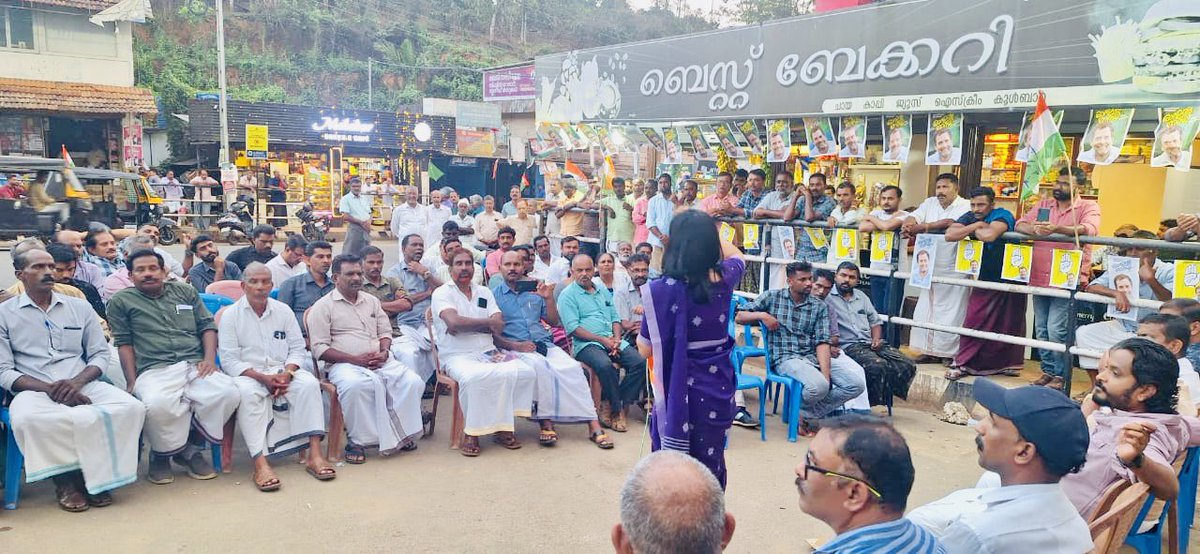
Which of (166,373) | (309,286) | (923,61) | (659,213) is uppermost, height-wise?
(923,61)

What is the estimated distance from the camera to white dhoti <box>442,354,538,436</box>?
5488 mm

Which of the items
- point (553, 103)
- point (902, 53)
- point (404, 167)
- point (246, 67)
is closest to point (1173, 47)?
point (902, 53)

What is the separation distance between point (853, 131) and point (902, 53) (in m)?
0.88

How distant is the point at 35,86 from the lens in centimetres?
2039

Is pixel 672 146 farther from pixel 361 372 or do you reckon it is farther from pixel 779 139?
pixel 361 372

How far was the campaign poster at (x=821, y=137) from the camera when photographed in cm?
852

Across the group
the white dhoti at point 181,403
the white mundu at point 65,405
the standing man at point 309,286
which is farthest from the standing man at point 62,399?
the standing man at point 309,286

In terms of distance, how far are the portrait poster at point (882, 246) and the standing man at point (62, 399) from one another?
19.1ft

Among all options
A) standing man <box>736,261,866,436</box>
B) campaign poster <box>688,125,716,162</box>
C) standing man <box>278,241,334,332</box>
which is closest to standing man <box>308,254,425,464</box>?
standing man <box>278,241,334,332</box>

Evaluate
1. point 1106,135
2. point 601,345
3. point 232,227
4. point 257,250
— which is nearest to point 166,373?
point 257,250

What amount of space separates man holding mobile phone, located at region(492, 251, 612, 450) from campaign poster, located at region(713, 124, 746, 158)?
4097 mm

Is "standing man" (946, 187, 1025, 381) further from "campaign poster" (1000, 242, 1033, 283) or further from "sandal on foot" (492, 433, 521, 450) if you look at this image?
"sandal on foot" (492, 433, 521, 450)

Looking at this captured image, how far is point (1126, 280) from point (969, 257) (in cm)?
124

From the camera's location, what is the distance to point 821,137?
339 inches
